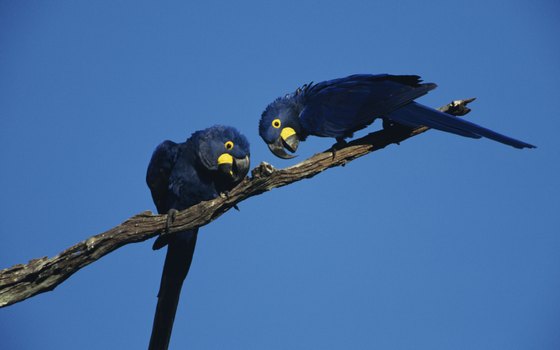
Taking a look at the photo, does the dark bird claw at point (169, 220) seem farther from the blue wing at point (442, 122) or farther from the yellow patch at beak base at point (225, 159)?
the blue wing at point (442, 122)

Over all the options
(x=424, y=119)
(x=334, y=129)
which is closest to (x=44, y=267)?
(x=334, y=129)

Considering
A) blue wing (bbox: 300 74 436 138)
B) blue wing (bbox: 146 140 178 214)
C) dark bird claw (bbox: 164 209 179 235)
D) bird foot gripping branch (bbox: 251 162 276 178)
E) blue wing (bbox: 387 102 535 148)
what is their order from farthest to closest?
blue wing (bbox: 146 140 178 214) < blue wing (bbox: 300 74 436 138) < blue wing (bbox: 387 102 535 148) < dark bird claw (bbox: 164 209 179 235) < bird foot gripping branch (bbox: 251 162 276 178)

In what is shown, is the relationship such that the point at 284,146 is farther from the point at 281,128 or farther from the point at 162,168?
the point at 162,168

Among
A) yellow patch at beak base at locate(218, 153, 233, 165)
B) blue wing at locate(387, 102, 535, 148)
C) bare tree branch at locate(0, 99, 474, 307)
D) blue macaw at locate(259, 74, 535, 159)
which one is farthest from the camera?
yellow patch at beak base at locate(218, 153, 233, 165)

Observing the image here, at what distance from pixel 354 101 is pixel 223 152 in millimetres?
1874

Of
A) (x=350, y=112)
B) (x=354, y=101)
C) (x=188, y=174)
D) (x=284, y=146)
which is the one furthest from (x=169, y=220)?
(x=354, y=101)

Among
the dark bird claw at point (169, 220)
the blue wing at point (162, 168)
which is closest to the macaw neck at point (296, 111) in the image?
the blue wing at point (162, 168)

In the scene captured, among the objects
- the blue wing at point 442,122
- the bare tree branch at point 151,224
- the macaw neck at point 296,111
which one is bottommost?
the bare tree branch at point 151,224

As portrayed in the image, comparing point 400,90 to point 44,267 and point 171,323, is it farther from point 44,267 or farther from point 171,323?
point 44,267

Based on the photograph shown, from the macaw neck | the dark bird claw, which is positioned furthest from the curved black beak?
the dark bird claw

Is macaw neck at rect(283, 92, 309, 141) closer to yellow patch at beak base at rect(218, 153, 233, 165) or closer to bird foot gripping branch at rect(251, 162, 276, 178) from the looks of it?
yellow patch at beak base at rect(218, 153, 233, 165)

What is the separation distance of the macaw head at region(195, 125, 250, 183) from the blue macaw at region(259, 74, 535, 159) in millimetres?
790

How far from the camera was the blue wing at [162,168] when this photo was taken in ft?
25.0

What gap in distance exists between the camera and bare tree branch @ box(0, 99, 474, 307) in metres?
5.55
